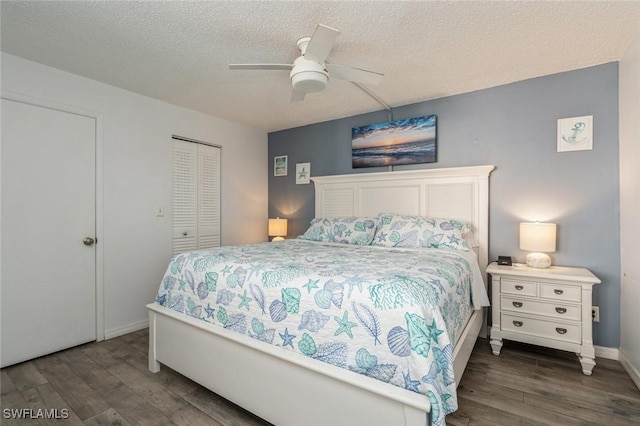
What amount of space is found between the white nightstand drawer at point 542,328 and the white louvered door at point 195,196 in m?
3.20

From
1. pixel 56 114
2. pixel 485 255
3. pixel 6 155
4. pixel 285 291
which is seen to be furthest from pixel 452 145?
pixel 6 155

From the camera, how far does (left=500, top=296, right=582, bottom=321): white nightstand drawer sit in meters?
2.20

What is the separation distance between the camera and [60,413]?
177cm

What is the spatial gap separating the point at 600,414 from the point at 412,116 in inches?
109

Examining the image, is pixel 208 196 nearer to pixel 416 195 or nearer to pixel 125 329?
pixel 125 329

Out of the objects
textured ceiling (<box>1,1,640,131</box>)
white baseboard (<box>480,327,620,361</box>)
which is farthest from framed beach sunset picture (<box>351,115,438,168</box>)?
white baseboard (<box>480,327,620,361</box>)

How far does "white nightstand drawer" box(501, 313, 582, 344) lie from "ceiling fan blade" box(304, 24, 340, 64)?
2.35 meters

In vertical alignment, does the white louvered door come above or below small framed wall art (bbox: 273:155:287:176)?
below

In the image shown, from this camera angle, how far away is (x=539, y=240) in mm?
2414

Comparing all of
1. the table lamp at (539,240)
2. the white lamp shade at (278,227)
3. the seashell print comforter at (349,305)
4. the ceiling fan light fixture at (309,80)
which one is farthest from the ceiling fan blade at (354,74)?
the white lamp shade at (278,227)

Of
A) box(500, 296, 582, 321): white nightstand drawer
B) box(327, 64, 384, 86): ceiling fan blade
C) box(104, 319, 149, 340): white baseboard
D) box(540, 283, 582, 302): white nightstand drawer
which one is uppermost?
box(327, 64, 384, 86): ceiling fan blade

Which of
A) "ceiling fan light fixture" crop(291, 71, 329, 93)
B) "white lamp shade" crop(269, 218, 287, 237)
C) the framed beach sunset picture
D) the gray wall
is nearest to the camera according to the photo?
"ceiling fan light fixture" crop(291, 71, 329, 93)
